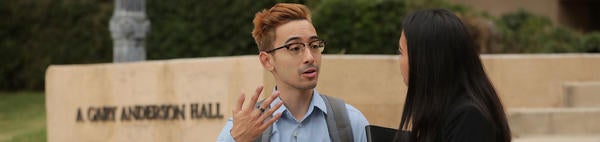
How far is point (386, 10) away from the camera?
11.6 metres

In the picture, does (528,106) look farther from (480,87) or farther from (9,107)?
(9,107)

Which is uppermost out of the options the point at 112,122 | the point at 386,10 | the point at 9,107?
the point at 386,10

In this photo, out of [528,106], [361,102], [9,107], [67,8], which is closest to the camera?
[361,102]

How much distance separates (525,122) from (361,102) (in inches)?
65.7

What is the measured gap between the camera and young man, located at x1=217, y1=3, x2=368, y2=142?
3.17 metres

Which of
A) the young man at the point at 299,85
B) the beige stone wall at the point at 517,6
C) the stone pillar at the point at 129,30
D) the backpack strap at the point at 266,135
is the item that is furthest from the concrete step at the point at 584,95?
the beige stone wall at the point at 517,6

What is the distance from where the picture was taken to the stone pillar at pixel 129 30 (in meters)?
11.1

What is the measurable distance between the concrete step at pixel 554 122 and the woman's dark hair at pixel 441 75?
5.57m

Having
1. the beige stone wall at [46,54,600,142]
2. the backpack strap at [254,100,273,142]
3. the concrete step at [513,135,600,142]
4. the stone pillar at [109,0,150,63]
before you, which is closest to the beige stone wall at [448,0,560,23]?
the stone pillar at [109,0,150,63]

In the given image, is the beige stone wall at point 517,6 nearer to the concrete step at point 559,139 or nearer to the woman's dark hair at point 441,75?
the concrete step at point 559,139

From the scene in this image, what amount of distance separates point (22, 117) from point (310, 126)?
38.2 ft

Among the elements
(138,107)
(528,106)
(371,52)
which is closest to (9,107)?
(371,52)

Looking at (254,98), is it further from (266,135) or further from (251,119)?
(266,135)

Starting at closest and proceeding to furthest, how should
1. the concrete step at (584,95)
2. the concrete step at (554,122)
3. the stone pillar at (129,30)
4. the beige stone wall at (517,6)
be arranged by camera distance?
the concrete step at (554,122)
the concrete step at (584,95)
the stone pillar at (129,30)
the beige stone wall at (517,6)
